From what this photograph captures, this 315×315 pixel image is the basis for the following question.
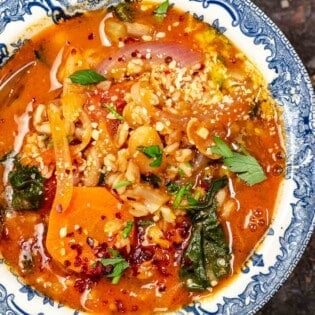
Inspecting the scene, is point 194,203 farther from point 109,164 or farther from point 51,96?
point 51,96

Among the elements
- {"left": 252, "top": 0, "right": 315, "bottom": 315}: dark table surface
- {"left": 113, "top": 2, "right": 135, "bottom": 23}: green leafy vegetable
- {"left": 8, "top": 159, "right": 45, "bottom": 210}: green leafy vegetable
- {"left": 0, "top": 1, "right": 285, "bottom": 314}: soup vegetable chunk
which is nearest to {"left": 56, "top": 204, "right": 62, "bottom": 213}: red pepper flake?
{"left": 0, "top": 1, "right": 285, "bottom": 314}: soup vegetable chunk

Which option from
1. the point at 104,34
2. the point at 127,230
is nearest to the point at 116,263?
the point at 127,230

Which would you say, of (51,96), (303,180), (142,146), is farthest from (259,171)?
(51,96)

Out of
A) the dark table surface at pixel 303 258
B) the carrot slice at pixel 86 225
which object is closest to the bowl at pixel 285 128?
the carrot slice at pixel 86 225

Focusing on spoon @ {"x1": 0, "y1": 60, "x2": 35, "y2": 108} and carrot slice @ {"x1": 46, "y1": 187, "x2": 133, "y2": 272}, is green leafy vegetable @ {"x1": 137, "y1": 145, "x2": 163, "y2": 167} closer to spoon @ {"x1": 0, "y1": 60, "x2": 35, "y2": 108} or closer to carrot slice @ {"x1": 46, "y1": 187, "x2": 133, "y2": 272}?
carrot slice @ {"x1": 46, "y1": 187, "x2": 133, "y2": 272}

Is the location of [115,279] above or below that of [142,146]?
below

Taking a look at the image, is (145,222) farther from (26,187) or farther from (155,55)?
(155,55)
